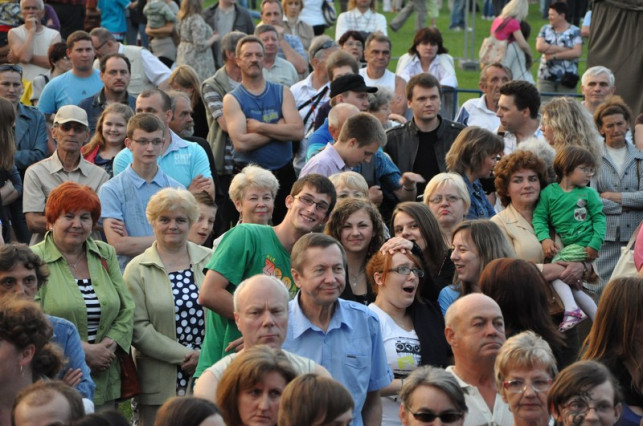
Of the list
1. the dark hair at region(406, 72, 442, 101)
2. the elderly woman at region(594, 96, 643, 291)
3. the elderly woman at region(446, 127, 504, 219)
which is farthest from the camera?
the dark hair at region(406, 72, 442, 101)

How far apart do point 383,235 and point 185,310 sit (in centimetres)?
132

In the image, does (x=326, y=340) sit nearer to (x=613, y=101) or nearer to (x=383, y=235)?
(x=383, y=235)

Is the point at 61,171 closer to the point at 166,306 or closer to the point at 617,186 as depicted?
the point at 166,306

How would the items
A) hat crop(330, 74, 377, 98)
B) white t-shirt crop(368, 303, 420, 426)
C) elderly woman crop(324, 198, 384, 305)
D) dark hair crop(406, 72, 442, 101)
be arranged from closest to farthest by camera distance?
1. white t-shirt crop(368, 303, 420, 426)
2. elderly woman crop(324, 198, 384, 305)
3. dark hair crop(406, 72, 442, 101)
4. hat crop(330, 74, 377, 98)

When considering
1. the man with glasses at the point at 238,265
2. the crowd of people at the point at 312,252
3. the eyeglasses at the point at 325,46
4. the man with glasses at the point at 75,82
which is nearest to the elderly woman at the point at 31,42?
the crowd of people at the point at 312,252

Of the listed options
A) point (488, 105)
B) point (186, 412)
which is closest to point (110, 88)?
point (488, 105)

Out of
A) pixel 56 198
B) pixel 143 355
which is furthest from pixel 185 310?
pixel 56 198

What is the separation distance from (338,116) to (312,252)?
11.9 feet

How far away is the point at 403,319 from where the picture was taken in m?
7.01

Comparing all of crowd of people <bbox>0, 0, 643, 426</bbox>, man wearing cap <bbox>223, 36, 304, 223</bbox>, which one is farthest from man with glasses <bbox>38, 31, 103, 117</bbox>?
man wearing cap <bbox>223, 36, 304, 223</bbox>

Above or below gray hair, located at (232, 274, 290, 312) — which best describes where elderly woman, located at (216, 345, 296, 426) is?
below

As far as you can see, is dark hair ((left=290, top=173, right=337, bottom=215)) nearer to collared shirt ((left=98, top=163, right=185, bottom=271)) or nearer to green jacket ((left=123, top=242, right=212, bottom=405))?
green jacket ((left=123, top=242, right=212, bottom=405))

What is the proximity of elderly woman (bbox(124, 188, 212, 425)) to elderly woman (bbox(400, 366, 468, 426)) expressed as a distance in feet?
8.46

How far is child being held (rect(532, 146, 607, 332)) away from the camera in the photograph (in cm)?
862
